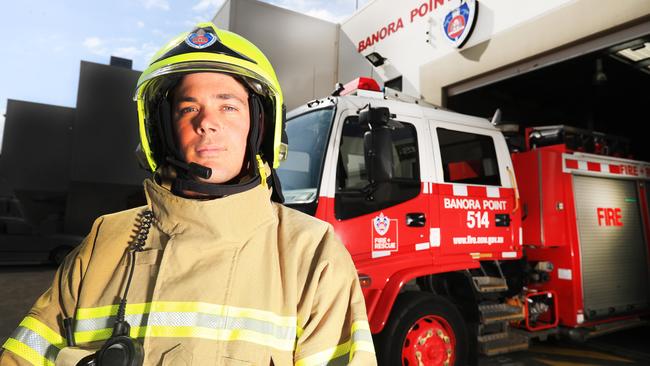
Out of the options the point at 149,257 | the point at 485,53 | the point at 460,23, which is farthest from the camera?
the point at 460,23

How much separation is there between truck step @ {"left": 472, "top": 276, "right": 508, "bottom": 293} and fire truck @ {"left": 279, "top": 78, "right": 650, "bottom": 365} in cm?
1

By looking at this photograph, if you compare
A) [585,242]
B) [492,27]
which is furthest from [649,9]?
[585,242]

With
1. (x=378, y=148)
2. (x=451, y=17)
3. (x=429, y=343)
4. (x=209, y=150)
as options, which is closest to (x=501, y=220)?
(x=429, y=343)

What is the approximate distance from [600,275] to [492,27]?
138 inches

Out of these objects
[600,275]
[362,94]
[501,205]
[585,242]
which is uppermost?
[362,94]

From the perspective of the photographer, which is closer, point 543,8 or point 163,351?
point 163,351

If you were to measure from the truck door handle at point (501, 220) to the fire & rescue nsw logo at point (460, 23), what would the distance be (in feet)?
10.9

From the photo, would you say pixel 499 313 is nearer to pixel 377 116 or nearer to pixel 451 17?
pixel 377 116

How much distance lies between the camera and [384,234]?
2.96 meters

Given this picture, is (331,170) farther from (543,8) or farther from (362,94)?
(543,8)

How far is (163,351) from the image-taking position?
95 centimetres

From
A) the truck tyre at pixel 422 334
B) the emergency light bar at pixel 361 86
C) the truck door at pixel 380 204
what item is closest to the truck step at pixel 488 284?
the truck tyre at pixel 422 334

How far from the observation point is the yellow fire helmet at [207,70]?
1.19 m

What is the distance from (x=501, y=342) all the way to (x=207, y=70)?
355 centimetres
